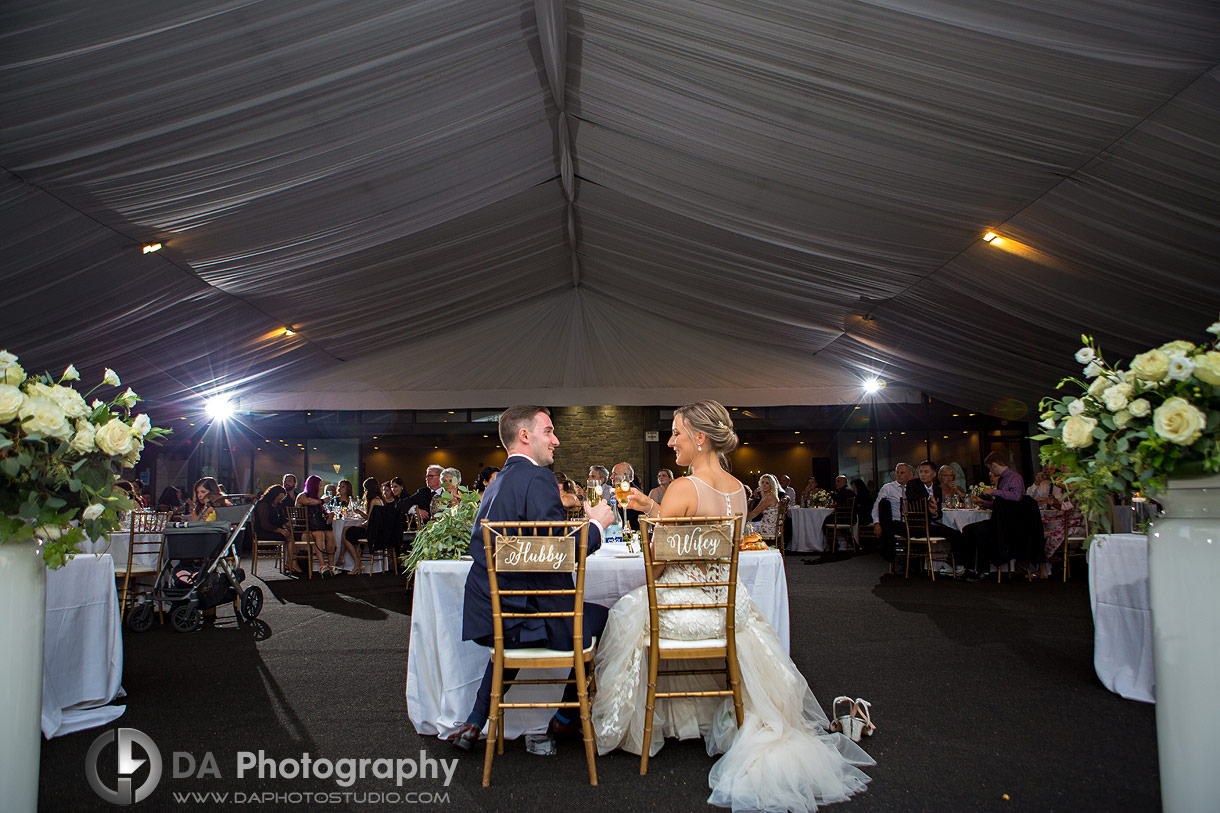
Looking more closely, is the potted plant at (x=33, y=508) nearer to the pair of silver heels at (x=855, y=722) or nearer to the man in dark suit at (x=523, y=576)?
the man in dark suit at (x=523, y=576)

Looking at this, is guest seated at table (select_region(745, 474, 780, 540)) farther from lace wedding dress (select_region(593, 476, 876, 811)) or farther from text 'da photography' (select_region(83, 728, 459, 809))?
text 'da photography' (select_region(83, 728, 459, 809))

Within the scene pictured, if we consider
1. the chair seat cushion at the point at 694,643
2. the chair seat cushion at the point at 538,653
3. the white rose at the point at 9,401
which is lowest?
the chair seat cushion at the point at 538,653

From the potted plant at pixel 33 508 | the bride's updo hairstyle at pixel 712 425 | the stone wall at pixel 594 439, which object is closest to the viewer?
the potted plant at pixel 33 508

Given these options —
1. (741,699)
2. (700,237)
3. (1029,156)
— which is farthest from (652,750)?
(700,237)

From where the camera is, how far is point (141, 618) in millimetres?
6137

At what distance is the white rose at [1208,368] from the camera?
1703 millimetres

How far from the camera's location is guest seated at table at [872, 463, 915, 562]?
378 inches

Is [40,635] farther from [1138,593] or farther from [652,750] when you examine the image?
[1138,593]

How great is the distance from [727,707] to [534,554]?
1.01 meters

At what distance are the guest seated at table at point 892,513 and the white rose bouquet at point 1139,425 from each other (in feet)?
25.2

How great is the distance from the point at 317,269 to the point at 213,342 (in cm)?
250

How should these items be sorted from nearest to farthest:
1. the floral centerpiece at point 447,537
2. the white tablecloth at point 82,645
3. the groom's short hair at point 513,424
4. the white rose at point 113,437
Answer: the white rose at point 113,437, the groom's short hair at point 513,424, the floral centerpiece at point 447,537, the white tablecloth at point 82,645

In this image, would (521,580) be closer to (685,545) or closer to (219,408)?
(685,545)

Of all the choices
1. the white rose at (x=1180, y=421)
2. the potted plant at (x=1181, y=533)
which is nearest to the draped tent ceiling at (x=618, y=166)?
the potted plant at (x=1181, y=533)
